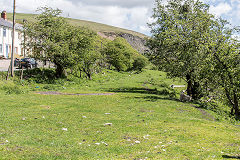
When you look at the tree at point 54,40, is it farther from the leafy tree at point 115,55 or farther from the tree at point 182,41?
the leafy tree at point 115,55

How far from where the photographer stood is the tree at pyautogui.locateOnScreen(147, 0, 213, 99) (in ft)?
101

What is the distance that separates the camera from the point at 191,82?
1355 inches

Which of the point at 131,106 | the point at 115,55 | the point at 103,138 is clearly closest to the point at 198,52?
the point at 131,106

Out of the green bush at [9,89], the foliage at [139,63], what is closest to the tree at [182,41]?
the green bush at [9,89]

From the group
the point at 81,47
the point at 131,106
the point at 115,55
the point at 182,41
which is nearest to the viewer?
the point at 131,106

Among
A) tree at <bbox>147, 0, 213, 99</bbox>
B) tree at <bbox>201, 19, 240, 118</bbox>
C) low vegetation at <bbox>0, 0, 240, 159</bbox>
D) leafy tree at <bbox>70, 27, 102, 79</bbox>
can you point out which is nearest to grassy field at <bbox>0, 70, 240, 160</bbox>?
low vegetation at <bbox>0, 0, 240, 159</bbox>

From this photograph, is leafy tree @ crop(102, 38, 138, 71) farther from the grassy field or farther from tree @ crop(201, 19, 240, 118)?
the grassy field

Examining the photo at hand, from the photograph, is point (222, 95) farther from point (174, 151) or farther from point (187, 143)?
point (174, 151)

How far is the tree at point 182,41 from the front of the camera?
30.8 meters

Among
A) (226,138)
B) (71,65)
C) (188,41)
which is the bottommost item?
(226,138)

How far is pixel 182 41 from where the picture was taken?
106 ft

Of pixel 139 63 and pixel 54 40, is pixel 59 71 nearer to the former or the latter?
pixel 54 40

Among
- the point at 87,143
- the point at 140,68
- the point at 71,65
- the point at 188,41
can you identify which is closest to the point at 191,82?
the point at 188,41

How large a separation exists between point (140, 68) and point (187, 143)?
9629cm
